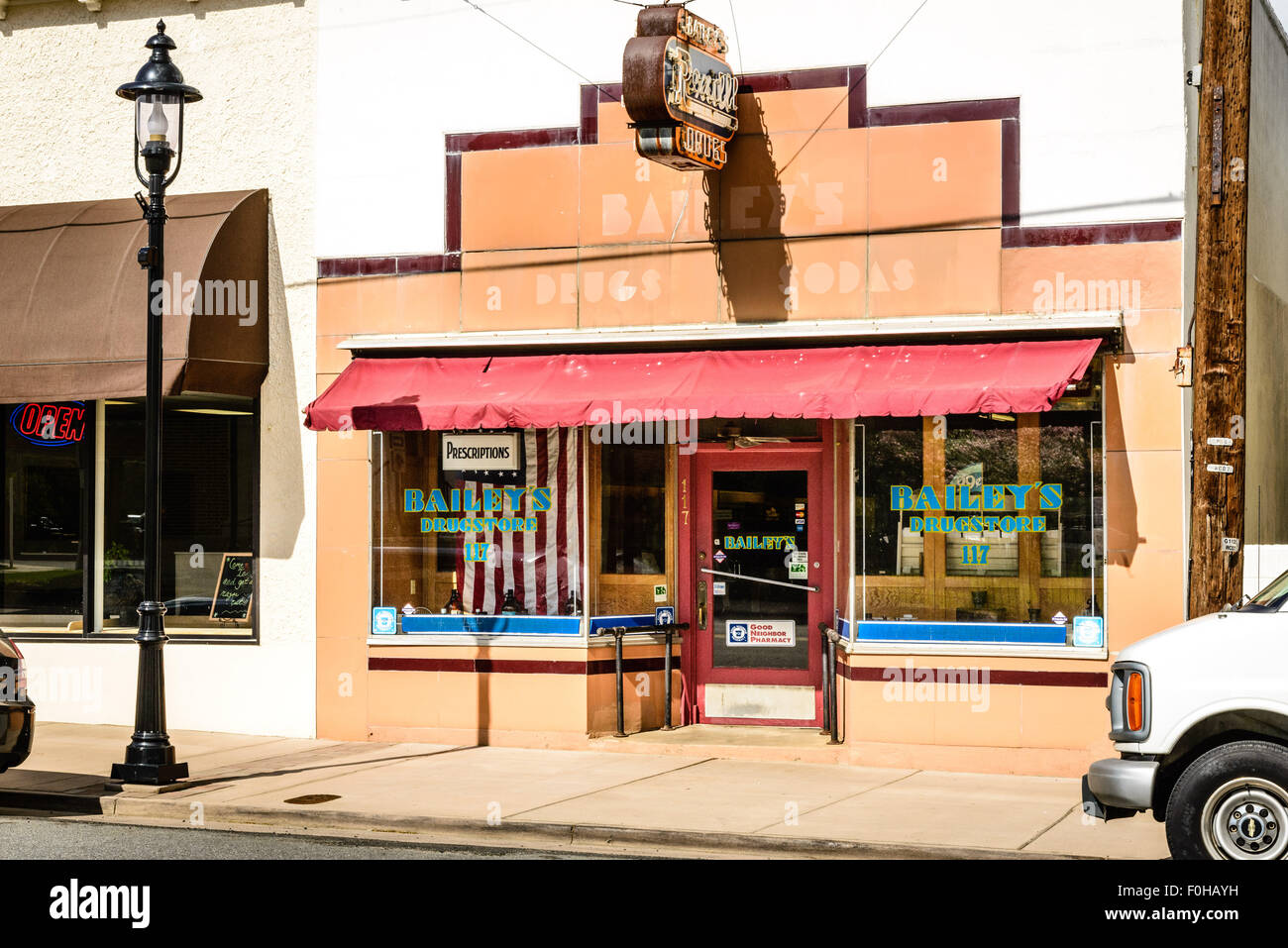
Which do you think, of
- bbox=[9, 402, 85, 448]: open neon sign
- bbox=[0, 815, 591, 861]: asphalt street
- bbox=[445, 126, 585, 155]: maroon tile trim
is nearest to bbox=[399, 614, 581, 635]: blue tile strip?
bbox=[0, 815, 591, 861]: asphalt street

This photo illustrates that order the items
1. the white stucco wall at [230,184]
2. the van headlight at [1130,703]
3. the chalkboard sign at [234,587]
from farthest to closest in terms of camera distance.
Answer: the chalkboard sign at [234,587]
the white stucco wall at [230,184]
the van headlight at [1130,703]

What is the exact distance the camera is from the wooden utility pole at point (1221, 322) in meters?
9.34

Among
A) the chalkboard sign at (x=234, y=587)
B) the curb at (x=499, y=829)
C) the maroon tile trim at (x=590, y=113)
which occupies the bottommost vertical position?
the curb at (x=499, y=829)

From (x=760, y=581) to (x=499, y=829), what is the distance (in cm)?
434

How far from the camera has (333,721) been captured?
522 inches

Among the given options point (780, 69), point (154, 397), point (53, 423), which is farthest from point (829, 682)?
point (53, 423)

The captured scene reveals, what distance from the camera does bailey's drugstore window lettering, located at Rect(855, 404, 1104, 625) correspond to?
38.2 feet

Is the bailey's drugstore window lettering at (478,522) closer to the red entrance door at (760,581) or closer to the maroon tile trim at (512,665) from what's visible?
the maroon tile trim at (512,665)

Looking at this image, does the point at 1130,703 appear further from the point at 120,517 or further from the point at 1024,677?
the point at 120,517

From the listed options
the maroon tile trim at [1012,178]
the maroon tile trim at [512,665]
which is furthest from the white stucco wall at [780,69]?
the maroon tile trim at [512,665]

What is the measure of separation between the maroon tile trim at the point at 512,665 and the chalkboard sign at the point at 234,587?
1482 mm

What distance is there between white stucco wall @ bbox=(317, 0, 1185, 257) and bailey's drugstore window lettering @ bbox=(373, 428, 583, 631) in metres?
1.88

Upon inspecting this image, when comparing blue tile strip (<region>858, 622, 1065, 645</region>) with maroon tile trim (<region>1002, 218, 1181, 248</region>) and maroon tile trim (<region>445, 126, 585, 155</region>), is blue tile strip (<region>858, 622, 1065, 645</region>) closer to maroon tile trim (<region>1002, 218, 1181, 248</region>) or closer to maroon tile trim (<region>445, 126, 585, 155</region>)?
maroon tile trim (<region>1002, 218, 1181, 248</region>)
